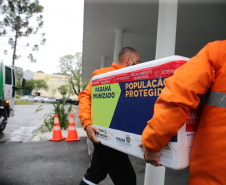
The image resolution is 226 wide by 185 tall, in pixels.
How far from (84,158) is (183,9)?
4775 millimetres

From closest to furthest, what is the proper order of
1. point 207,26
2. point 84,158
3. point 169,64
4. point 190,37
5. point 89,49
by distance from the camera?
point 169,64, point 84,158, point 207,26, point 190,37, point 89,49

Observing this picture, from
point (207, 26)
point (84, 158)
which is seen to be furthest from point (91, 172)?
point (207, 26)

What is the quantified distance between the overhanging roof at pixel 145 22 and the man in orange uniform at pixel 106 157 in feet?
12.8

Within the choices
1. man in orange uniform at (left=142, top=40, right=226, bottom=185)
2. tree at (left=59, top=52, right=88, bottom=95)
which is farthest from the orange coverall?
tree at (left=59, top=52, right=88, bottom=95)

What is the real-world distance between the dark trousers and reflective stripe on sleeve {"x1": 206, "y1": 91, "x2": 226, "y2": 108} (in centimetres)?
122

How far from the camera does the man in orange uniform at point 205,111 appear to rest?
109cm

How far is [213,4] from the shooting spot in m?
5.17

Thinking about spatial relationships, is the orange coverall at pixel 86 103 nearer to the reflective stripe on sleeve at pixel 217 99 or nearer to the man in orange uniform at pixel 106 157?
the man in orange uniform at pixel 106 157

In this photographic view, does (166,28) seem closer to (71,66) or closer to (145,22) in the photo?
(145,22)

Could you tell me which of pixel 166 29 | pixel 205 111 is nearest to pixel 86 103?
pixel 205 111

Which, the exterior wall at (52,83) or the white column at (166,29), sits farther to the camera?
the exterior wall at (52,83)

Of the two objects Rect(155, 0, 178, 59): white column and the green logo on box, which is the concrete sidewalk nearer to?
the green logo on box

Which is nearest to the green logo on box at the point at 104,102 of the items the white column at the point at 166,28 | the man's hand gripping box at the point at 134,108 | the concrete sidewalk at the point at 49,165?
the man's hand gripping box at the point at 134,108

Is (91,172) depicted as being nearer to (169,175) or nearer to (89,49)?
(169,175)
